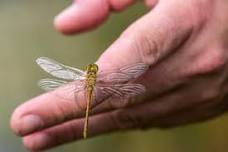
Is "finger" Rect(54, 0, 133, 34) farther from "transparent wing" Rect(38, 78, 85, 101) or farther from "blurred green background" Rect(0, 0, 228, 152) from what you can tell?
"blurred green background" Rect(0, 0, 228, 152)

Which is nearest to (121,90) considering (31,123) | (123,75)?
(123,75)

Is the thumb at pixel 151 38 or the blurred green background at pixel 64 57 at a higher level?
the thumb at pixel 151 38

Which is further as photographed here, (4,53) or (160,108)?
(4,53)

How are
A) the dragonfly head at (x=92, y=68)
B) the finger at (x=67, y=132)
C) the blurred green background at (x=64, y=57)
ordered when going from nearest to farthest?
1. the dragonfly head at (x=92, y=68)
2. the finger at (x=67, y=132)
3. the blurred green background at (x=64, y=57)

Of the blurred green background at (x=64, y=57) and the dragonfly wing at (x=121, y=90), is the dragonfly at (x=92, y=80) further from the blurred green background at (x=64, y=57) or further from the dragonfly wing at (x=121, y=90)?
the blurred green background at (x=64, y=57)

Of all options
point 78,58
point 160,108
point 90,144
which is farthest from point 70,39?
point 160,108

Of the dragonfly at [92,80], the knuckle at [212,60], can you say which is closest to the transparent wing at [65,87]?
the dragonfly at [92,80]

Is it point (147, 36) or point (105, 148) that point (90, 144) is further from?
point (147, 36)

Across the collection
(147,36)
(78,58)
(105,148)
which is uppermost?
(147,36)
